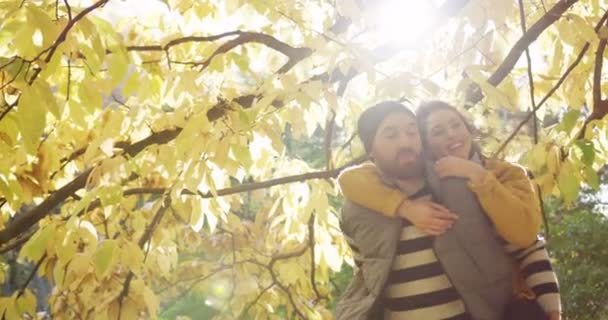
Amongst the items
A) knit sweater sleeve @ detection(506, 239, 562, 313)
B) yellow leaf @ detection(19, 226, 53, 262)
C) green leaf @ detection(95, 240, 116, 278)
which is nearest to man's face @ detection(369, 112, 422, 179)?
knit sweater sleeve @ detection(506, 239, 562, 313)

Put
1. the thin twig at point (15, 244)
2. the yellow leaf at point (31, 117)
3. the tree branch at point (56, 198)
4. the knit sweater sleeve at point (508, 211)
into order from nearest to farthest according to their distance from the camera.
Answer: the yellow leaf at point (31, 117) → the knit sweater sleeve at point (508, 211) → the tree branch at point (56, 198) → the thin twig at point (15, 244)

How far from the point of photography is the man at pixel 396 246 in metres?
1.65

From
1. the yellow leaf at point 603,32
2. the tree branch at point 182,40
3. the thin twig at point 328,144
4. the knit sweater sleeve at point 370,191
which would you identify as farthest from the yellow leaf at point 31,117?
the thin twig at point 328,144

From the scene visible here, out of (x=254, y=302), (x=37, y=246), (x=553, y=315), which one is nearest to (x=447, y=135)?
(x=553, y=315)

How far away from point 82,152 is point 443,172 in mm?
1406

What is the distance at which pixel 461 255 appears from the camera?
1.60 metres

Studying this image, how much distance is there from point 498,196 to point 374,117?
37cm

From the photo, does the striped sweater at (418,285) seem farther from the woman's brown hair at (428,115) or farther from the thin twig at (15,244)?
the thin twig at (15,244)

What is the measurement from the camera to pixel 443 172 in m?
1.65

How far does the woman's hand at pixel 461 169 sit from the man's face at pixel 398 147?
0.24 ft

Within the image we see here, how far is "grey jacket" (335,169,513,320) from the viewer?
5.22 ft

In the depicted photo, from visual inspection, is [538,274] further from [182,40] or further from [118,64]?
[182,40]

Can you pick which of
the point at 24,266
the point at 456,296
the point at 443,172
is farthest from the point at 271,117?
the point at 24,266

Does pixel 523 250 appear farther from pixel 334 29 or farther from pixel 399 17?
pixel 334 29
